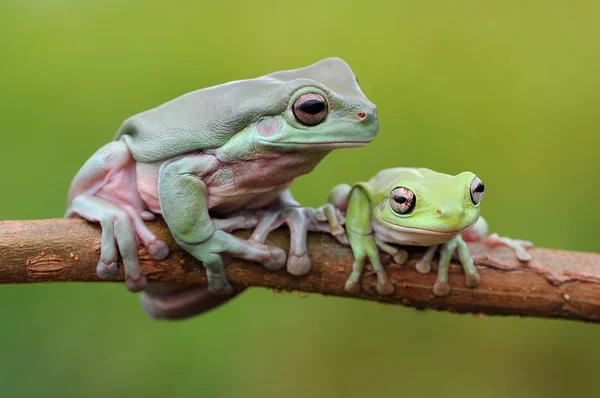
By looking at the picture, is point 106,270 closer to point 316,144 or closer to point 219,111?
point 219,111

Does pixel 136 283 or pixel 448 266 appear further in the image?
pixel 448 266

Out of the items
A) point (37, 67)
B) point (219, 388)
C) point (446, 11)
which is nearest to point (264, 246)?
point (219, 388)

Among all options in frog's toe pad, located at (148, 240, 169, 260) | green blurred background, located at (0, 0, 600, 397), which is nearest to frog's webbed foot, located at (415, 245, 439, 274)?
frog's toe pad, located at (148, 240, 169, 260)

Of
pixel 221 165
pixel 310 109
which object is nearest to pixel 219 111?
pixel 221 165

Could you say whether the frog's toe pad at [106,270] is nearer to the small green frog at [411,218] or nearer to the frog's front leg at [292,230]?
the frog's front leg at [292,230]

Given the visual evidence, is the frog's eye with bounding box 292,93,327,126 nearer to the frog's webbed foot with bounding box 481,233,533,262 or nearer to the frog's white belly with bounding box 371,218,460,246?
the frog's white belly with bounding box 371,218,460,246

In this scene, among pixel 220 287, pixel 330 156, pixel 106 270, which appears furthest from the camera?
pixel 330 156

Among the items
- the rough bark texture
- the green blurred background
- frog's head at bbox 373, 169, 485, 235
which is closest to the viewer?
frog's head at bbox 373, 169, 485, 235

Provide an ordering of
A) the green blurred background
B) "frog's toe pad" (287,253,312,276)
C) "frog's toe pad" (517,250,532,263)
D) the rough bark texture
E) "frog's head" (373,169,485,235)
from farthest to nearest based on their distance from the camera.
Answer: the green blurred background, "frog's toe pad" (517,250,532,263), "frog's toe pad" (287,253,312,276), the rough bark texture, "frog's head" (373,169,485,235)
